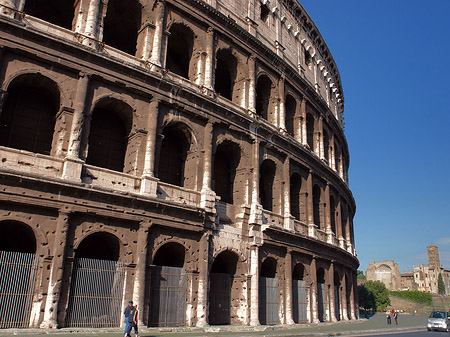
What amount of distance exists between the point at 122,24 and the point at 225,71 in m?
5.84

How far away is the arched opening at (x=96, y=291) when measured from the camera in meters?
12.3

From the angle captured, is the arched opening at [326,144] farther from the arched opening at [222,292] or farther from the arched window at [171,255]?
the arched window at [171,255]

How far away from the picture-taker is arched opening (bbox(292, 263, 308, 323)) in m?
19.8

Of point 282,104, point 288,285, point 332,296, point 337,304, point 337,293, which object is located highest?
point 282,104

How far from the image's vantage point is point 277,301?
60.6 feet

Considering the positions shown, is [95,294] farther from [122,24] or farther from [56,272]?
[122,24]

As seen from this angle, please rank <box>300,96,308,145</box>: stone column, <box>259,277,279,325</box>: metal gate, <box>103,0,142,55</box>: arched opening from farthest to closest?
1. <box>300,96,308,145</box>: stone column
2. <box>259,277,279,325</box>: metal gate
3. <box>103,0,142,55</box>: arched opening

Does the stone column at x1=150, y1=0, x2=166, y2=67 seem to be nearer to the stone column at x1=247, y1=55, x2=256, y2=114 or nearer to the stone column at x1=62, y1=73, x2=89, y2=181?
the stone column at x1=62, y1=73, x2=89, y2=181

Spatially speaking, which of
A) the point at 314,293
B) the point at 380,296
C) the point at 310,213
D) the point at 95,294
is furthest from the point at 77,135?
the point at 380,296

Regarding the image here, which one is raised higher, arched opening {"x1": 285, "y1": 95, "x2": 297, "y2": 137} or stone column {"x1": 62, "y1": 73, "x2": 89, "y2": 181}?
arched opening {"x1": 285, "y1": 95, "x2": 297, "y2": 137}

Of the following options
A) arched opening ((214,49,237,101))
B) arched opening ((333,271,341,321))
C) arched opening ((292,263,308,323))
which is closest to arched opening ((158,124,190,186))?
arched opening ((214,49,237,101))

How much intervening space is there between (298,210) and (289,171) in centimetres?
268

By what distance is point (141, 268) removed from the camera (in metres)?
13.6

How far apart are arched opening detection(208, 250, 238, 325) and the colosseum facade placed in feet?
0.18
